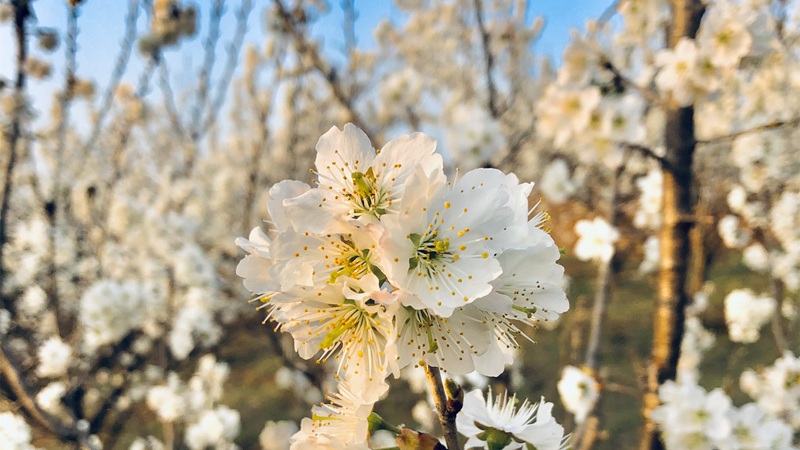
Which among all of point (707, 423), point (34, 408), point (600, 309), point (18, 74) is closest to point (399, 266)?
point (34, 408)

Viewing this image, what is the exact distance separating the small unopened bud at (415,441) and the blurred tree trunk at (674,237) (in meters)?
1.33

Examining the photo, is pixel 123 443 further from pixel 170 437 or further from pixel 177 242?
pixel 170 437

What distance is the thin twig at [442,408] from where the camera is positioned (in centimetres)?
75

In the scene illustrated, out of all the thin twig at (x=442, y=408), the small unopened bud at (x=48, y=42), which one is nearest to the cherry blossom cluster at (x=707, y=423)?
the thin twig at (x=442, y=408)

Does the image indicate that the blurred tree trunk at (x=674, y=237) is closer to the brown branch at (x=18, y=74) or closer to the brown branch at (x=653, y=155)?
the brown branch at (x=653, y=155)

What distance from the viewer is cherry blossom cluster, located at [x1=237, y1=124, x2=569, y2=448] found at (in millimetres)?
697

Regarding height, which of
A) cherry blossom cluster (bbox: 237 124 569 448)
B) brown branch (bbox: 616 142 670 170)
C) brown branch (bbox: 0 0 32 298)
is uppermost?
brown branch (bbox: 616 142 670 170)

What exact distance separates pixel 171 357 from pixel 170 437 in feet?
5.99

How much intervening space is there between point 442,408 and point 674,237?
1.34 meters

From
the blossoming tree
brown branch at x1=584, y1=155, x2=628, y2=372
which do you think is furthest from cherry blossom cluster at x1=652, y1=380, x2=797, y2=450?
brown branch at x1=584, y1=155, x2=628, y2=372

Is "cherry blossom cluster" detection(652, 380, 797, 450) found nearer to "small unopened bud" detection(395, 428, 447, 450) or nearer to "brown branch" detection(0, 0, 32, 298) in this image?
"small unopened bud" detection(395, 428, 447, 450)

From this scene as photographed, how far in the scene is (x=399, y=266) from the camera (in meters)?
0.68

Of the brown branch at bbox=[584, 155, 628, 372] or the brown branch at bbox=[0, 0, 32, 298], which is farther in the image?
the brown branch at bbox=[584, 155, 628, 372]

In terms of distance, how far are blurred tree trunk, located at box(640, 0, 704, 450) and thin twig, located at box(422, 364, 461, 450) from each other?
4.23ft
